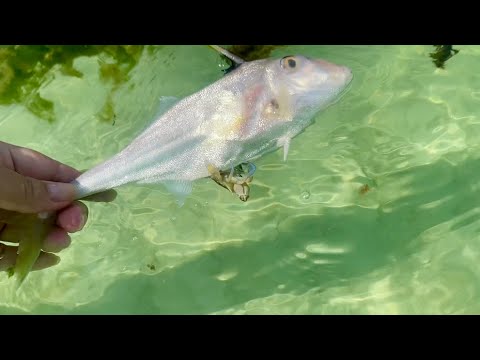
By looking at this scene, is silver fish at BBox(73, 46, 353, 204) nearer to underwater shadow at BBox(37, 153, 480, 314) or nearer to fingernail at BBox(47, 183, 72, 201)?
fingernail at BBox(47, 183, 72, 201)

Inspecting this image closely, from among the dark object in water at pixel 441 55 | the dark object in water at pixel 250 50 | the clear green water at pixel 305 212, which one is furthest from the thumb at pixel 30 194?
the dark object in water at pixel 441 55

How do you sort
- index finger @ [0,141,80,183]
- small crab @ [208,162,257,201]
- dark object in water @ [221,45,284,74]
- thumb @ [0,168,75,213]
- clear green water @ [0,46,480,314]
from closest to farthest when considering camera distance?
thumb @ [0,168,75,213] → small crab @ [208,162,257,201] → index finger @ [0,141,80,183] → clear green water @ [0,46,480,314] → dark object in water @ [221,45,284,74]

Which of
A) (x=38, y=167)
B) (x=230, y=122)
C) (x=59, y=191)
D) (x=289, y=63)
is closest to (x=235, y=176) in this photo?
(x=230, y=122)

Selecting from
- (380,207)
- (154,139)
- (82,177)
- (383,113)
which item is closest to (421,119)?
(383,113)

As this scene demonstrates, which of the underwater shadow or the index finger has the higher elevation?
the index finger

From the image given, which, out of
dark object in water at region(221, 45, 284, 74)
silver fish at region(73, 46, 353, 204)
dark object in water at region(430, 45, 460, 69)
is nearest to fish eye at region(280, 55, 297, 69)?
silver fish at region(73, 46, 353, 204)

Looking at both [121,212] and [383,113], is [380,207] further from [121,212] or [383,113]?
[121,212]

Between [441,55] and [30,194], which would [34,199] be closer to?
[30,194]
